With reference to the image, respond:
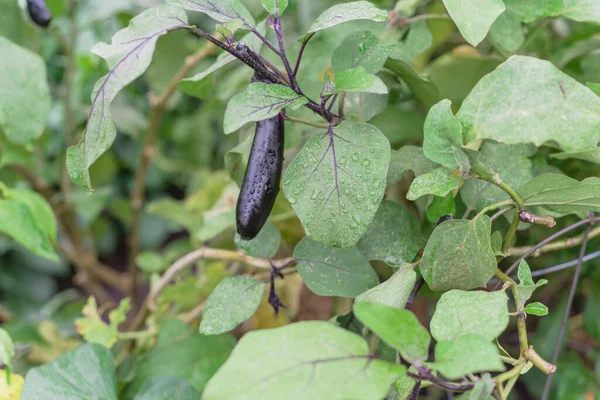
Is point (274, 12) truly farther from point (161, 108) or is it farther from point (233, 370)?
point (161, 108)

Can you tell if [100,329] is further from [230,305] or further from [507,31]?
[507,31]

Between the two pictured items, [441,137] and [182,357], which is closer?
[441,137]

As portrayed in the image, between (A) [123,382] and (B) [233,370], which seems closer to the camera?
(B) [233,370]

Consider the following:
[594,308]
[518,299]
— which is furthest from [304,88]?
[594,308]

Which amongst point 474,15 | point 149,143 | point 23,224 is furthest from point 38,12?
point 474,15

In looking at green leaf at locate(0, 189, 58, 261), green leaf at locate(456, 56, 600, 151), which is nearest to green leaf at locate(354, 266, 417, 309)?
green leaf at locate(456, 56, 600, 151)

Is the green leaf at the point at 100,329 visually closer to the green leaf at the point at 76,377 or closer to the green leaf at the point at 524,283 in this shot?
the green leaf at the point at 76,377
